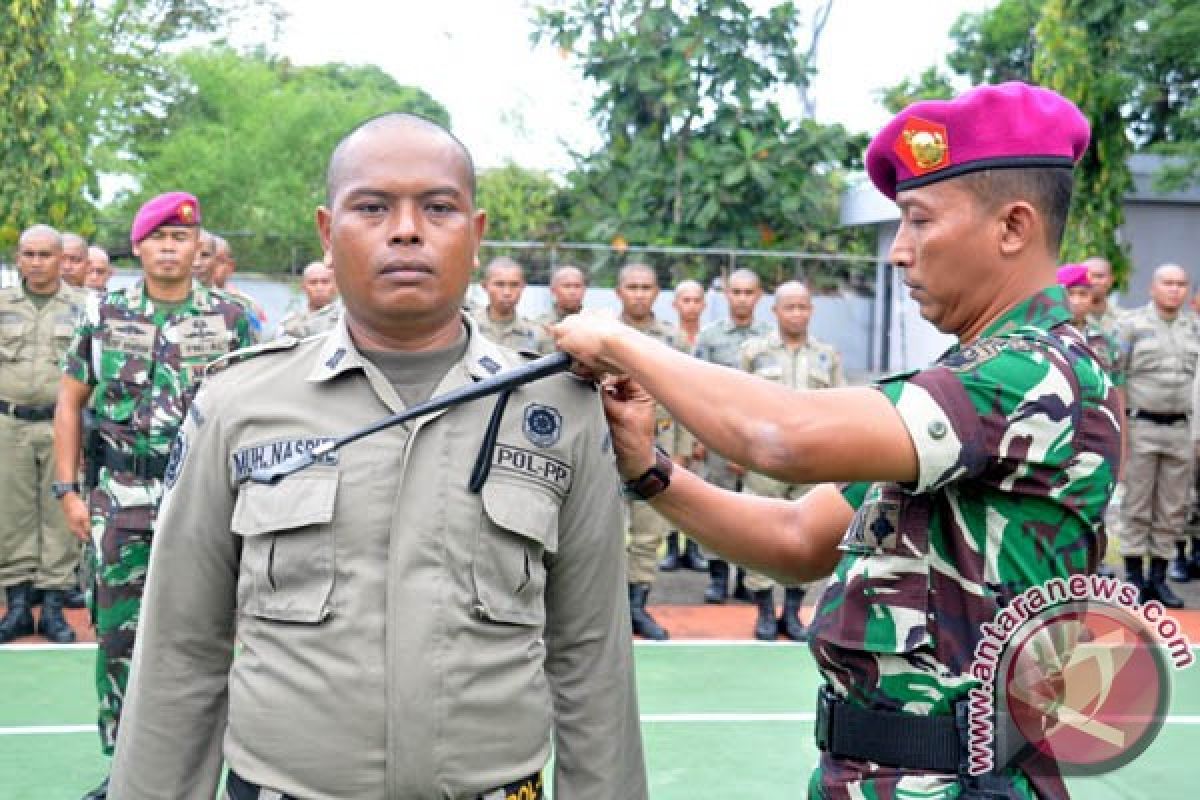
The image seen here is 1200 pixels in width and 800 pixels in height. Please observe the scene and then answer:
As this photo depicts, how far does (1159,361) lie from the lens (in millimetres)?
9438

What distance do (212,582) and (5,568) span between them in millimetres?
5808

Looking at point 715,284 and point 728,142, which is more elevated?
point 728,142

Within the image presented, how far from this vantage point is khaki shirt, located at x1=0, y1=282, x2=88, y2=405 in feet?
24.5

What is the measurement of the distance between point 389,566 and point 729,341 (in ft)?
24.9

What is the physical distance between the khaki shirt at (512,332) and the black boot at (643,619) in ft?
6.29

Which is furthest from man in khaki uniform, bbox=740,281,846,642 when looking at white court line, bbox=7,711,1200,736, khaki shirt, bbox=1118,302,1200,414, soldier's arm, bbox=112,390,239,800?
soldier's arm, bbox=112,390,239,800

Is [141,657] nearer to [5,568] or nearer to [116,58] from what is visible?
[5,568]

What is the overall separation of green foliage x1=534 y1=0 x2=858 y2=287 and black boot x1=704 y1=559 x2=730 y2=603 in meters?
12.6

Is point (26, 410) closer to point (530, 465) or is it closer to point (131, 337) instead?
point (131, 337)

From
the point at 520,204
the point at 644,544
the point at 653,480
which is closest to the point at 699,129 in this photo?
the point at 520,204

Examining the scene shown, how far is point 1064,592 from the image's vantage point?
2.21 m

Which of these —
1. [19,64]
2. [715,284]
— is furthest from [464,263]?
[715,284]

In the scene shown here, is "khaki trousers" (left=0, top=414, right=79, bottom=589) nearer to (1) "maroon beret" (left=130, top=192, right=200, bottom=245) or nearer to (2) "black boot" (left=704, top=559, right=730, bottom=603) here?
(1) "maroon beret" (left=130, top=192, right=200, bottom=245)

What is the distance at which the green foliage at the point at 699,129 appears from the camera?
2125 cm
